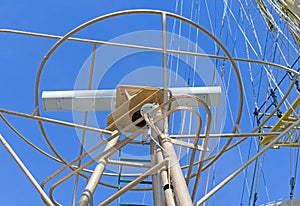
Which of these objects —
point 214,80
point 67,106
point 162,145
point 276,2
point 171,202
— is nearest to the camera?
point 171,202

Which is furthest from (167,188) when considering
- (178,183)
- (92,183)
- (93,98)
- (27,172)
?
(93,98)

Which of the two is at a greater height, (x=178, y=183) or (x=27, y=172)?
(x=27, y=172)

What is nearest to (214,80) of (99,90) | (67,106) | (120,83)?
(120,83)

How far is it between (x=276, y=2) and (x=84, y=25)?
16.8 feet

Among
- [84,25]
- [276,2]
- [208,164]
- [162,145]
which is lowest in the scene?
[208,164]

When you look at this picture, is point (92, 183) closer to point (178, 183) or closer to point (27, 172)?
point (27, 172)

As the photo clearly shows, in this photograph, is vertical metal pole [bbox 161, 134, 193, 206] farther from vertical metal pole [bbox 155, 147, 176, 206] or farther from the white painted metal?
the white painted metal

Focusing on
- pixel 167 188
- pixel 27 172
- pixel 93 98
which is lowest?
pixel 167 188

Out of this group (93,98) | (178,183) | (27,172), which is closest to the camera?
(178,183)

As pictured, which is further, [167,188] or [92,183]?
[92,183]

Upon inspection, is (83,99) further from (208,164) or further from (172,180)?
(172,180)

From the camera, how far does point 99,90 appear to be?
5418 millimetres

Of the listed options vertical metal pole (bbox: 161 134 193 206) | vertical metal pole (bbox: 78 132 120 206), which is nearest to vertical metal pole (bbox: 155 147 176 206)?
vertical metal pole (bbox: 161 134 193 206)

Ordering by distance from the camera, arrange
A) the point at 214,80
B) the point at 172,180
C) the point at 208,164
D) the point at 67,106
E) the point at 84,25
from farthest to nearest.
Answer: the point at 67,106 → the point at 208,164 → the point at 214,80 → the point at 84,25 → the point at 172,180
